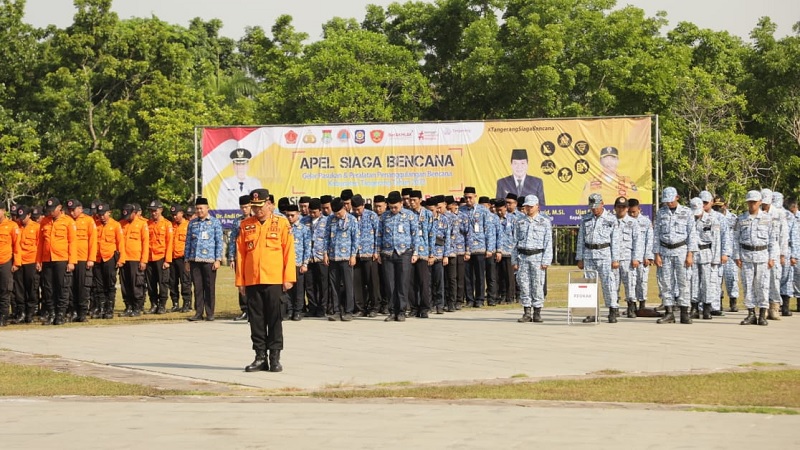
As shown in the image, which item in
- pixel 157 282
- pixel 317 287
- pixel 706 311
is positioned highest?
pixel 157 282

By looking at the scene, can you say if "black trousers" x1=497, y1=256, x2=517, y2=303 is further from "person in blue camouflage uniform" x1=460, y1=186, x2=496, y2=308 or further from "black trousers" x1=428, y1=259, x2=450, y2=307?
"black trousers" x1=428, y1=259, x2=450, y2=307

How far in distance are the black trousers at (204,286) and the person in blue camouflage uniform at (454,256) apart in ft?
14.8

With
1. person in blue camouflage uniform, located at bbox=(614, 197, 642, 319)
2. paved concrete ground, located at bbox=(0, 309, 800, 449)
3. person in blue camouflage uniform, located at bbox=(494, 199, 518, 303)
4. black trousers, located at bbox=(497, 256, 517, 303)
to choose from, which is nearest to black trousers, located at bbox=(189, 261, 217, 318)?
paved concrete ground, located at bbox=(0, 309, 800, 449)

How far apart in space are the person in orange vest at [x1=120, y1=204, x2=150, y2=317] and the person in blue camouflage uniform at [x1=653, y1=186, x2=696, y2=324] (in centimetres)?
935

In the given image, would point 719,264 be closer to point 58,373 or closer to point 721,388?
point 721,388

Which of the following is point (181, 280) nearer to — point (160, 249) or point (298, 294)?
point (160, 249)

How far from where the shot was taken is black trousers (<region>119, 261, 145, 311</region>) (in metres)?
22.4

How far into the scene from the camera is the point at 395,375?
12766 mm

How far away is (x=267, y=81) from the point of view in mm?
58000

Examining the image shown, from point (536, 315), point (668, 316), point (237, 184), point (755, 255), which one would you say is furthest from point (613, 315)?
point (237, 184)

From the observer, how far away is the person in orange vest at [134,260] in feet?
73.5

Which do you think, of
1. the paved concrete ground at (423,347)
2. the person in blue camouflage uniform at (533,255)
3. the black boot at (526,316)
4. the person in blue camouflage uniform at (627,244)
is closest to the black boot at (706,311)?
the paved concrete ground at (423,347)

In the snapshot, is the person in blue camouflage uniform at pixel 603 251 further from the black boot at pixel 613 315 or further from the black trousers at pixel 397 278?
the black trousers at pixel 397 278

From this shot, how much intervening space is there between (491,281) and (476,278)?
383 mm
